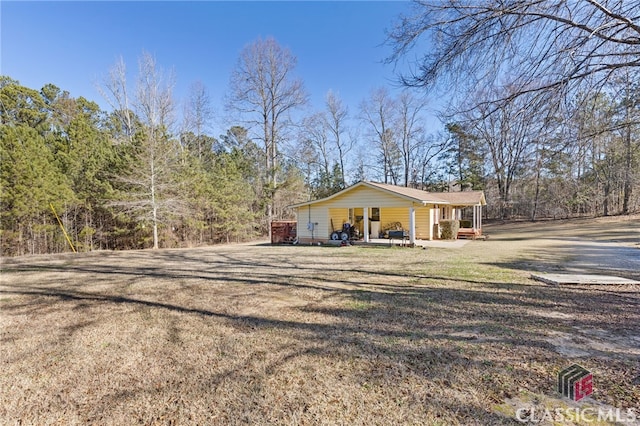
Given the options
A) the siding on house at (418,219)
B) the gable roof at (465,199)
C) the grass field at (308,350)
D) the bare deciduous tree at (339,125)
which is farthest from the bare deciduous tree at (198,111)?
the grass field at (308,350)

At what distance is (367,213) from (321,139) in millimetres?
17153

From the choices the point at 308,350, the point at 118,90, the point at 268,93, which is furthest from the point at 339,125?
the point at 308,350

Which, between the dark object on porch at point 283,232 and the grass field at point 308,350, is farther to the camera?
the dark object on porch at point 283,232

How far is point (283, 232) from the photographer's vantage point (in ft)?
53.3

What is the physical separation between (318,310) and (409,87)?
3693 mm

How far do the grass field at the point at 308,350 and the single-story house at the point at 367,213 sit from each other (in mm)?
7702

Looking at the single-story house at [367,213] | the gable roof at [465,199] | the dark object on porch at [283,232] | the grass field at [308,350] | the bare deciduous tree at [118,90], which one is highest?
the bare deciduous tree at [118,90]

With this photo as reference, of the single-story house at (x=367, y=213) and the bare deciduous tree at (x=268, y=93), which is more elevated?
the bare deciduous tree at (x=268, y=93)

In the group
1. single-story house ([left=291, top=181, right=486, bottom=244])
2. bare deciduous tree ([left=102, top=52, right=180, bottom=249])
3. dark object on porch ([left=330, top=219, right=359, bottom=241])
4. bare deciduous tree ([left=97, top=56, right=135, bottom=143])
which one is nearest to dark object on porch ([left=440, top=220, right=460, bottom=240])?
single-story house ([left=291, top=181, right=486, bottom=244])

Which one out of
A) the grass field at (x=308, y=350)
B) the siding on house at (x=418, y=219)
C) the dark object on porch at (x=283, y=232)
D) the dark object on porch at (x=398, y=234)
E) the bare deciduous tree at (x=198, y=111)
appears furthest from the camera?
the bare deciduous tree at (x=198, y=111)

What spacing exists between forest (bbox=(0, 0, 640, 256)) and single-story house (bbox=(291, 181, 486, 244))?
3.62 meters

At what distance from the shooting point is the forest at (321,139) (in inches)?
159

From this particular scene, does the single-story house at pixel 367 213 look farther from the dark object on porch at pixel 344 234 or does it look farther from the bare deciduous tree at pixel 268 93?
the bare deciduous tree at pixel 268 93

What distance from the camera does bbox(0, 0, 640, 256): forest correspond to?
4.04m
